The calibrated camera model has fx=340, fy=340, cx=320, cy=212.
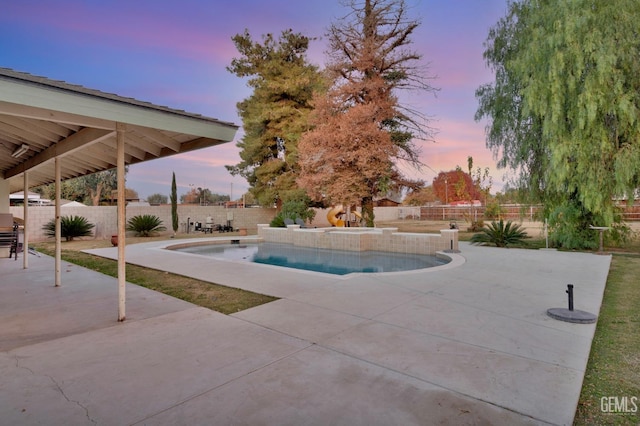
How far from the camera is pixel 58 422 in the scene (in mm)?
2180

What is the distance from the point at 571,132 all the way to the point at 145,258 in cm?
1286

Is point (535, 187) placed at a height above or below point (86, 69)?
below

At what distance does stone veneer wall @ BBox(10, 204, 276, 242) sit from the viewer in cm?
1576

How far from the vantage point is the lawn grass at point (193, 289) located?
197 inches

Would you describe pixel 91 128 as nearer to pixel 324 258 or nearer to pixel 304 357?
pixel 304 357

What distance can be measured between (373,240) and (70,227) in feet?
45.5

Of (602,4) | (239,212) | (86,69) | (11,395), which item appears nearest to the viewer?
(11,395)

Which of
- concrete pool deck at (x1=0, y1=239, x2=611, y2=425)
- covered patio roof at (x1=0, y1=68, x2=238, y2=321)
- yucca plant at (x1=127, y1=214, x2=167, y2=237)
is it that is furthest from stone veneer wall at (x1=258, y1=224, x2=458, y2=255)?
covered patio roof at (x1=0, y1=68, x2=238, y2=321)

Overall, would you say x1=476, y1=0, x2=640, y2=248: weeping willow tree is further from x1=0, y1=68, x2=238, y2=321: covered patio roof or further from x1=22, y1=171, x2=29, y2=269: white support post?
x1=22, y1=171, x2=29, y2=269: white support post

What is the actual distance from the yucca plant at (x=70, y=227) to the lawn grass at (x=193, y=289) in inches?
337

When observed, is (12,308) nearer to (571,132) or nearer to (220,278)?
(220,278)

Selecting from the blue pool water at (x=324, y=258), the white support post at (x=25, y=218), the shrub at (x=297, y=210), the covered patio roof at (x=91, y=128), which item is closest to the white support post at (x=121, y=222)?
the covered patio roof at (x=91, y=128)

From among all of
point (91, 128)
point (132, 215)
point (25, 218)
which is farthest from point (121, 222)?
point (132, 215)

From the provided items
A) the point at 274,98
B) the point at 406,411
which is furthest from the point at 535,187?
the point at 274,98
